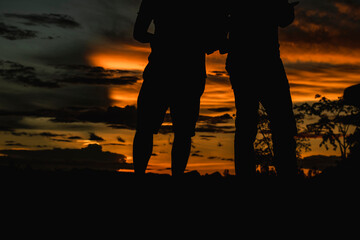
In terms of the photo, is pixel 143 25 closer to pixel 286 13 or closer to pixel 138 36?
pixel 138 36

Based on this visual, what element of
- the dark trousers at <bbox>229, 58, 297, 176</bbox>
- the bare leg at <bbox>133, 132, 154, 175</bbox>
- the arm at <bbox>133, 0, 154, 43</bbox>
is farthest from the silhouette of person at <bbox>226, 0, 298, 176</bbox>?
the bare leg at <bbox>133, 132, 154, 175</bbox>

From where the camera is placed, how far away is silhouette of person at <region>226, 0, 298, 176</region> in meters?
6.05

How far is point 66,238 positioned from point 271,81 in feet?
12.3

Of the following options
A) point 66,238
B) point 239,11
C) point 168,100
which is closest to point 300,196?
point 168,100

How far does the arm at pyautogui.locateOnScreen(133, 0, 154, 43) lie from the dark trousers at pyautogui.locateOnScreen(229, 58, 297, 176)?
1.41 m

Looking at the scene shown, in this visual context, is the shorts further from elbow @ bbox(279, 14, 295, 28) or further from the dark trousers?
elbow @ bbox(279, 14, 295, 28)

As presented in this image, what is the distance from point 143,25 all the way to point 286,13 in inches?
85.1

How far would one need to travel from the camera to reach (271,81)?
6191 millimetres

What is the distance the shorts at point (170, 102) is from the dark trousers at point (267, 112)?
2.17 ft

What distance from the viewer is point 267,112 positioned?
6.21 m

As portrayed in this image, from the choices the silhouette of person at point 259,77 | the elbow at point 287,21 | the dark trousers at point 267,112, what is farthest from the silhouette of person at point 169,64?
the elbow at point 287,21

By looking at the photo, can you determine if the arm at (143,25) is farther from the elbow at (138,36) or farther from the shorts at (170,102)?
the shorts at (170,102)

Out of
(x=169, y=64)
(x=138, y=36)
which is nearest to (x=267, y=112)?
(x=169, y=64)

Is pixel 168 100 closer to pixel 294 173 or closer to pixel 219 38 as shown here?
pixel 219 38
